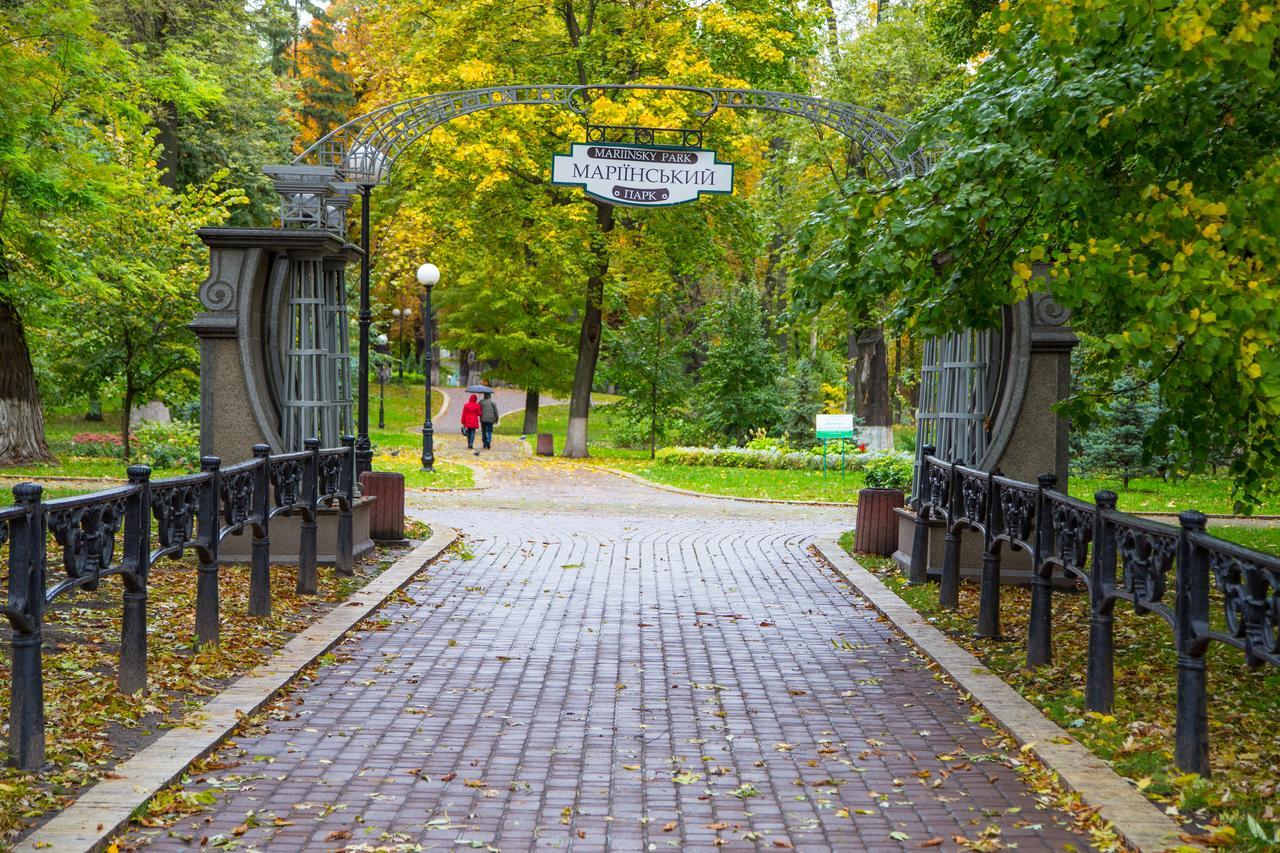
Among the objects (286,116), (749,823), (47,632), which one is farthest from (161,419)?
(749,823)

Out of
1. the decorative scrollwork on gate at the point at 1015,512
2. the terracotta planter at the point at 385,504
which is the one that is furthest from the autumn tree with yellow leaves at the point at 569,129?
the decorative scrollwork on gate at the point at 1015,512

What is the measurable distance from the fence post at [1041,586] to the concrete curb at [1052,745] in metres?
0.33

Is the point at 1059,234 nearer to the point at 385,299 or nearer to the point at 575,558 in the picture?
the point at 575,558

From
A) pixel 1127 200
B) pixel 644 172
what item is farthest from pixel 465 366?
pixel 1127 200

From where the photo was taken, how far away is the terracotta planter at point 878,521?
567 inches

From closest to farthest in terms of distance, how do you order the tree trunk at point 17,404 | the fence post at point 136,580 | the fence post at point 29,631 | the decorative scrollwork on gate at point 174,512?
the fence post at point 29,631, the fence post at point 136,580, the decorative scrollwork on gate at point 174,512, the tree trunk at point 17,404

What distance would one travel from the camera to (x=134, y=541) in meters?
6.88

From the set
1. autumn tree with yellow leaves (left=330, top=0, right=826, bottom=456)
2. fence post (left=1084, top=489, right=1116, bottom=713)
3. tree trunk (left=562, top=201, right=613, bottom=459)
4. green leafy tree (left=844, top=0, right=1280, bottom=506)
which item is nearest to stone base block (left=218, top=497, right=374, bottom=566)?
green leafy tree (left=844, top=0, right=1280, bottom=506)

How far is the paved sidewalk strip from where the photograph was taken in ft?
17.2

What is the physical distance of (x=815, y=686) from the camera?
8102 millimetres

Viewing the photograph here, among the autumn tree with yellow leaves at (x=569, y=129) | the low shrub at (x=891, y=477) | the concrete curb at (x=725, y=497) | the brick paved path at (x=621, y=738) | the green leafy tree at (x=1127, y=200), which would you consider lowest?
the concrete curb at (x=725, y=497)

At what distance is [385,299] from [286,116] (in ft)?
52.9

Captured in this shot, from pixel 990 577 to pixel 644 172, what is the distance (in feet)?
20.0

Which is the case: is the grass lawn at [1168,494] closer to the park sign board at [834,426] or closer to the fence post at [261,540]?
the park sign board at [834,426]
